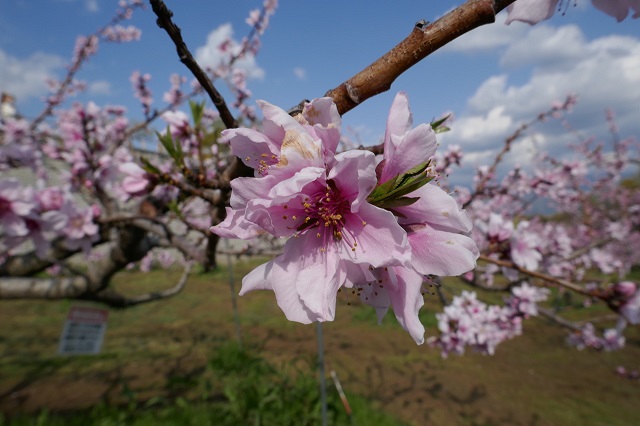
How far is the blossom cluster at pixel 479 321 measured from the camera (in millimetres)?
2771

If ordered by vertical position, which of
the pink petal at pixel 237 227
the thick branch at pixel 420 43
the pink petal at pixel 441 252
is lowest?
the pink petal at pixel 441 252

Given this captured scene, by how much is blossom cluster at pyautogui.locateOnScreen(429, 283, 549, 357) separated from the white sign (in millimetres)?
2946

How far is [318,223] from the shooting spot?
65 cm

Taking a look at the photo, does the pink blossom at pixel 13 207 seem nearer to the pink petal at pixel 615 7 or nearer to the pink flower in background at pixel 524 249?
Answer: the pink petal at pixel 615 7

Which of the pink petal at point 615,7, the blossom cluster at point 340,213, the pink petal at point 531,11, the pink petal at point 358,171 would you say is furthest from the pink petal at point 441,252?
the pink petal at point 615,7

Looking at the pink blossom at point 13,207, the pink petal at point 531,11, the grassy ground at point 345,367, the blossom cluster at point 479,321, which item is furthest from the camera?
the grassy ground at point 345,367

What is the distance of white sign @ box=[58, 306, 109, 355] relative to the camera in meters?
2.84

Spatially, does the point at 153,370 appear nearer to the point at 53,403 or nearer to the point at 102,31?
the point at 53,403

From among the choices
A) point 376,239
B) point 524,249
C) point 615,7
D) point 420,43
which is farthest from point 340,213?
point 524,249

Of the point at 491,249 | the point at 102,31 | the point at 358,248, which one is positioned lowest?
the point at 358,248

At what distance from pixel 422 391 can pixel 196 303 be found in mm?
5248

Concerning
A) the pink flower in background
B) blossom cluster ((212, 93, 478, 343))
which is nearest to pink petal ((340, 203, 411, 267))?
blossom cluster ((212, 93, 478, 343))

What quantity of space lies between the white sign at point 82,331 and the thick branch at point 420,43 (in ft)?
10.7

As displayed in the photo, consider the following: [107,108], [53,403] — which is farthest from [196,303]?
[107,108]
